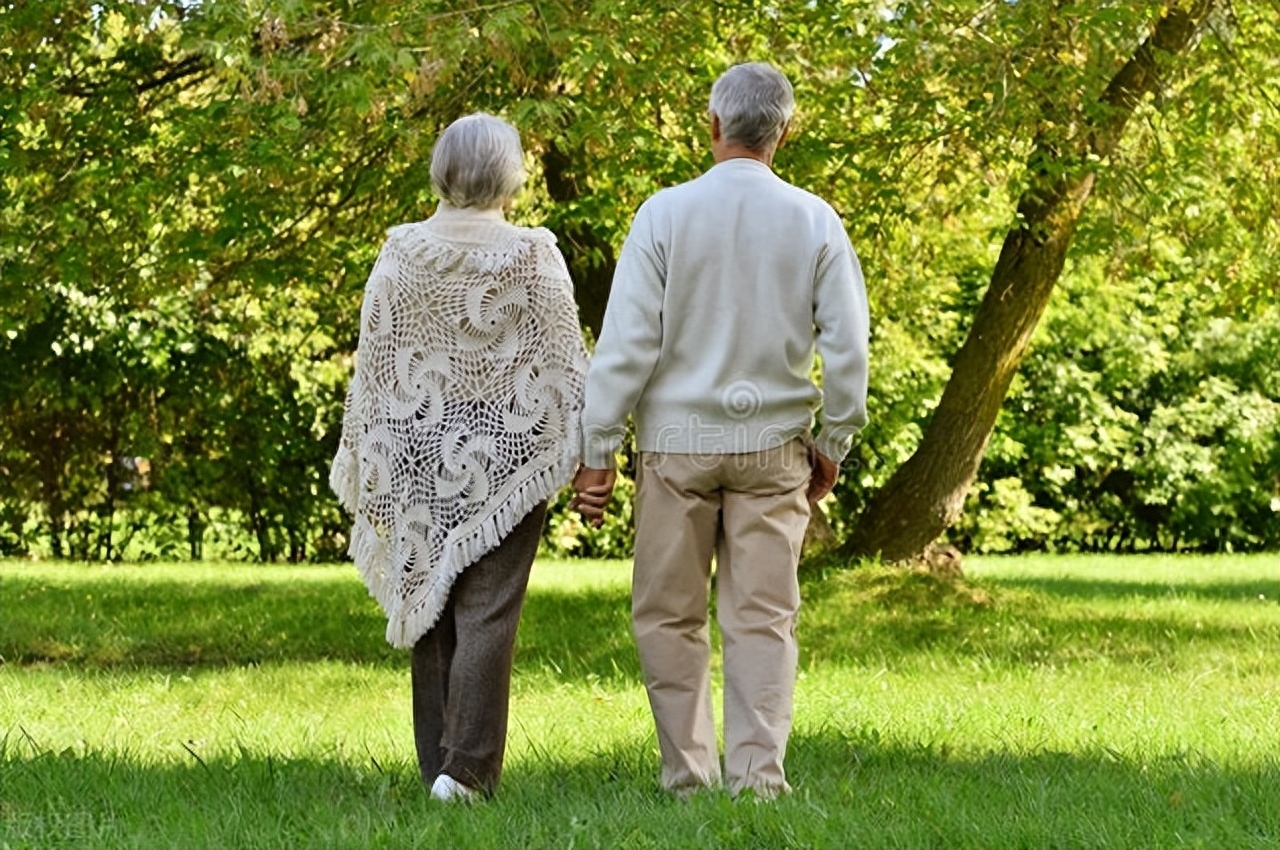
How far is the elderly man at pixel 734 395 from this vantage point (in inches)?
175

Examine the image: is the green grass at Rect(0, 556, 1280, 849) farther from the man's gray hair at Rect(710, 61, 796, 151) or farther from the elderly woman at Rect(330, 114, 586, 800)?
the man's gray hair at Rect(710, 61, 796, 151)

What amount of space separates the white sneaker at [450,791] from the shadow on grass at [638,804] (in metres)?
0.07

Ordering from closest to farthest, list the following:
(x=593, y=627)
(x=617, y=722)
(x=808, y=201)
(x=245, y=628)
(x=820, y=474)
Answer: (x=808, y=201) < (x=820, y=474) < (x=617, y=722) < (x=593, y=627) < (x=245, y=628)

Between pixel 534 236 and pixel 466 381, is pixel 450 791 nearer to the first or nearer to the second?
pixel 466 381

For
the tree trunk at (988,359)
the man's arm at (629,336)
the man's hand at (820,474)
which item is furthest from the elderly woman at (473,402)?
the tree trunk at (988,359)

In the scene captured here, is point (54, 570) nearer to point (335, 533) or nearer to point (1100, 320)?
point (335, 533)

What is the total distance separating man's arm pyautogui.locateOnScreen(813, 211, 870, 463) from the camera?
4387mm

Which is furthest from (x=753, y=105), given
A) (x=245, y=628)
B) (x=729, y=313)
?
(x=245, y=628)

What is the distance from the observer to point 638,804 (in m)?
4.44

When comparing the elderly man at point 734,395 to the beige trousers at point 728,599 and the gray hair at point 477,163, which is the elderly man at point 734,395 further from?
the gray hair at point 477,163

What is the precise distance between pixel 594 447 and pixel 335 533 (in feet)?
36.5

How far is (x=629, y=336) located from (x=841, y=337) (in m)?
0.56

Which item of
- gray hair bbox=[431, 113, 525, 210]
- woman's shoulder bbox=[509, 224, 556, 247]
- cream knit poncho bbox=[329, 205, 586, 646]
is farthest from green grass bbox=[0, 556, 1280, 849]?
gray hair bbox=[431, 113, 525, 210]

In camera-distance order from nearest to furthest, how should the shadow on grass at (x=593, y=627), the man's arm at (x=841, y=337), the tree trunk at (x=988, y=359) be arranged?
the man's arm at (x=841, y=337)
the shadow on grass at (x=593, y=627)
the tree trunk at (x=988, y=359)
